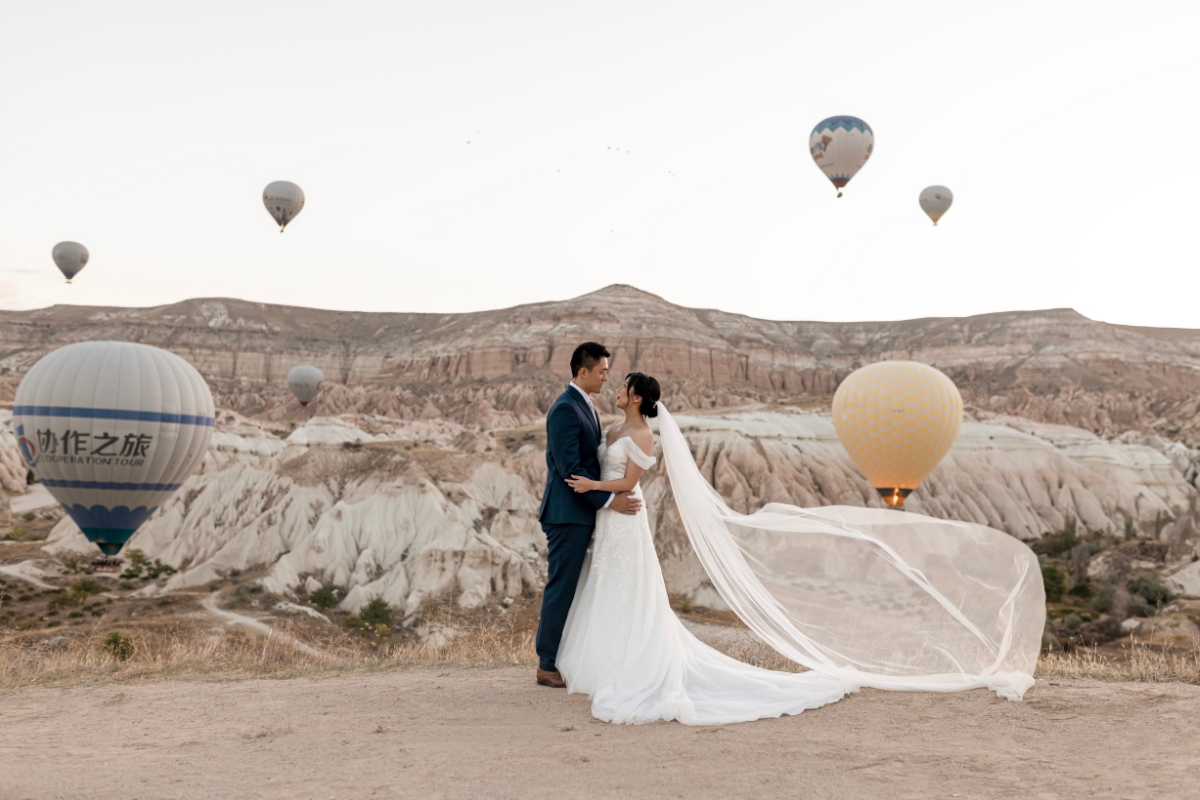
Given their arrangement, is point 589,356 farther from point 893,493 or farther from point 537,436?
point 537,436

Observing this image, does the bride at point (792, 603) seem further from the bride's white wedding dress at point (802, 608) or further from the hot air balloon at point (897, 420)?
the hot air balloon at point (897, 420)

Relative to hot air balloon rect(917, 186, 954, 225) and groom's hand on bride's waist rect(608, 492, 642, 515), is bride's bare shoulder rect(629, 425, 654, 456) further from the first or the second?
hot air balloon rect(917, 186, 954, 225)

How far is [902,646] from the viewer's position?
5.71 meters

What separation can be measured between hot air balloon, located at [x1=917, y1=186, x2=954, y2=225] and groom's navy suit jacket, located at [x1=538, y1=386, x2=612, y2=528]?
48858 millimetres

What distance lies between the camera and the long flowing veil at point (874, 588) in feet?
18.4

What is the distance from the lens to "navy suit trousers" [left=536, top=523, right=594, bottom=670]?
5.61 m

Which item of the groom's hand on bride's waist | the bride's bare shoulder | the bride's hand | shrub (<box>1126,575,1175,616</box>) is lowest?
shrub (<box>1126,575,1175,616</box>)

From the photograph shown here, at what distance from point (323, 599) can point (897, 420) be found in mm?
20848

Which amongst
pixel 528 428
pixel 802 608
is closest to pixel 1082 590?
pixel 528 428

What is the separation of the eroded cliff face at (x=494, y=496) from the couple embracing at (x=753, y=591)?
85.7 feet

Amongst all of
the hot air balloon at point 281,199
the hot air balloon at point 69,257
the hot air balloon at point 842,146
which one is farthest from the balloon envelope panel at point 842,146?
the hot air balloon at point 69,257

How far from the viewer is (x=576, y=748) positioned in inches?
173

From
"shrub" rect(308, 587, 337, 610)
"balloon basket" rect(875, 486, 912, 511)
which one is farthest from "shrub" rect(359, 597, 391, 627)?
"balloon basket" rect(875, 486, 912, 511)

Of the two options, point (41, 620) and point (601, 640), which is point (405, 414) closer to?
point (41, 620)
